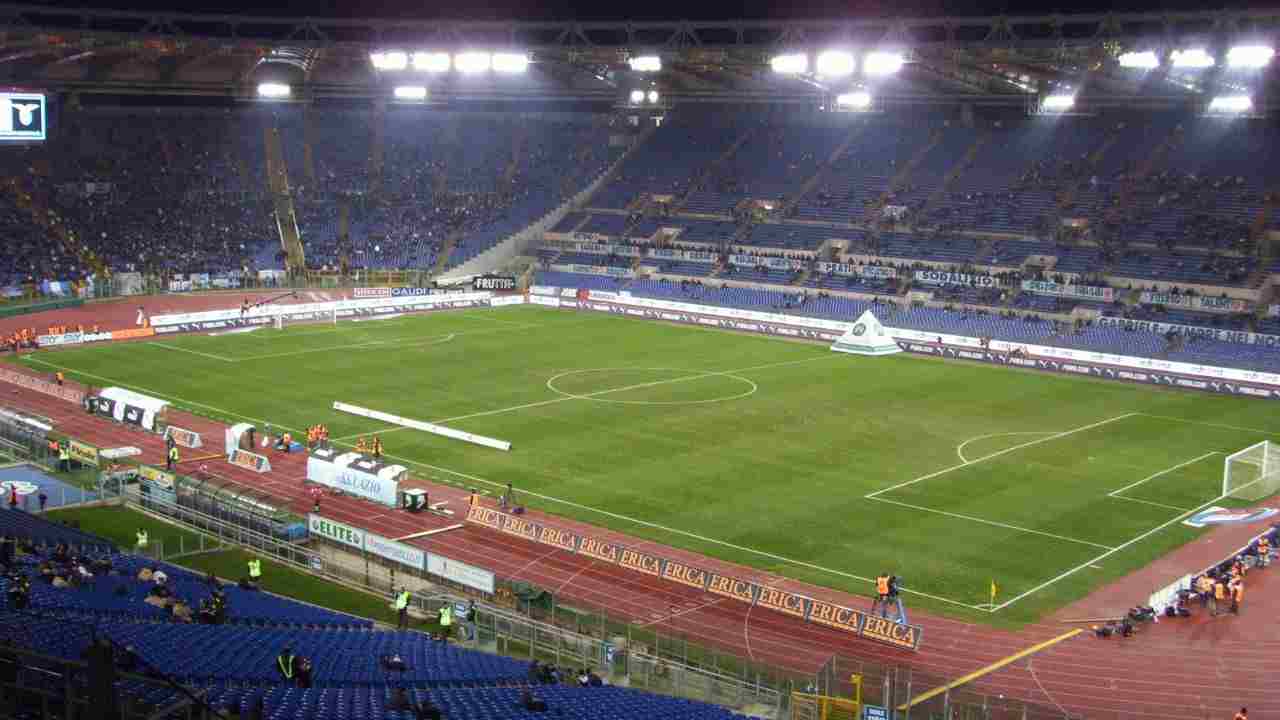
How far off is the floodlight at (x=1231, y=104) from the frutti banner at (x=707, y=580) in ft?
203

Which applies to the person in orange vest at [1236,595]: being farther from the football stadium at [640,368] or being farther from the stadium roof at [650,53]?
the stadium roof at [650,53]

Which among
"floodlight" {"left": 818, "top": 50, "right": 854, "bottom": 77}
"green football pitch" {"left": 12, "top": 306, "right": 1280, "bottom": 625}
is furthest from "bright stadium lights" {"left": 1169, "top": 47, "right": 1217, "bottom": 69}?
"green football pitch" {"left": 12, "top": 306, "right": 1280, "bottom": 625}

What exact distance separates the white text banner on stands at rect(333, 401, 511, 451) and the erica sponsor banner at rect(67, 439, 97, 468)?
10037 millimetres

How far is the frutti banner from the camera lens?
26.0 meters

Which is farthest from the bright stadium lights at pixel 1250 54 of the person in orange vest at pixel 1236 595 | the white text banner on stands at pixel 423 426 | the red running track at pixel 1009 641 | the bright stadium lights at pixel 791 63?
the white text banner on stands at pixel 423 426

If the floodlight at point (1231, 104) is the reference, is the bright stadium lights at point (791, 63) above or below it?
above

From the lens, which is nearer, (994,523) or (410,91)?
(994,523)

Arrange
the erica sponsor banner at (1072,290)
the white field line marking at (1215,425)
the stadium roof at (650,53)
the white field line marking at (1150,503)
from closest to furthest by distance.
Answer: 1. the white field line marking at (1150,503)
2. the white field line marking at (1215,425)
3. the stadium roof at (650,53)
4. the erica sponsor banner at (1072,290)

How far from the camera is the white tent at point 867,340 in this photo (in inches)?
2470

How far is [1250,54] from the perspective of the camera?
63.8 meters

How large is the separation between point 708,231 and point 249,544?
6119 cm

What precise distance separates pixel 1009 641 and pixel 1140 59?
5013 cm

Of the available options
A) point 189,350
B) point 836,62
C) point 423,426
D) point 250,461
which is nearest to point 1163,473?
point 423,426

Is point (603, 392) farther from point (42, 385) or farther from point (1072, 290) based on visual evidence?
point (1072, 290)
